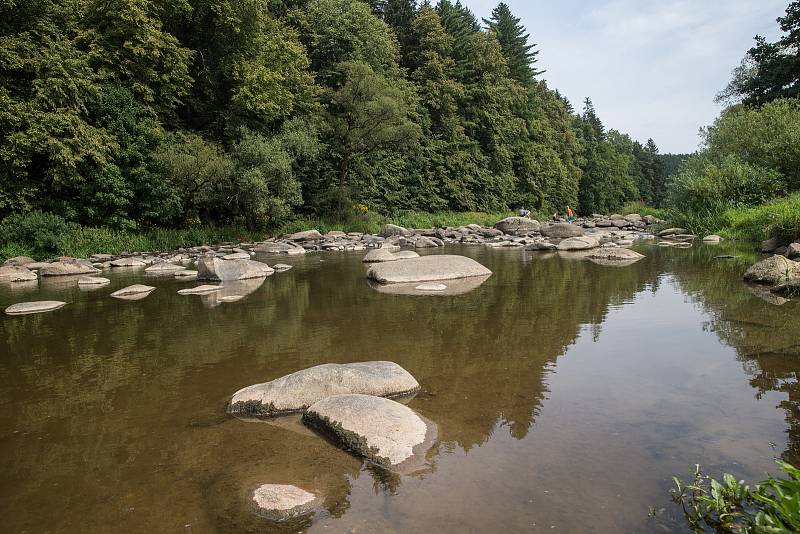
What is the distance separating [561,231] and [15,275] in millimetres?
24995

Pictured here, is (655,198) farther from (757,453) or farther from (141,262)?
(757,453)

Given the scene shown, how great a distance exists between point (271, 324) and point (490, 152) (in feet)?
153

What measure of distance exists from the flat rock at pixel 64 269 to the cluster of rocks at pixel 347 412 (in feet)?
49.4

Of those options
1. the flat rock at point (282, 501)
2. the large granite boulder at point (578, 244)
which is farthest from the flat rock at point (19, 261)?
the large granite boulder at point (578, 244)

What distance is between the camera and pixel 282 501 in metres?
3.12

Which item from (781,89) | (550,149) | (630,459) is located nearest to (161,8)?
(630,459)

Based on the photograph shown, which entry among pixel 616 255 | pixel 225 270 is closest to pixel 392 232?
pixel 616 255

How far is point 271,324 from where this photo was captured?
329 inches

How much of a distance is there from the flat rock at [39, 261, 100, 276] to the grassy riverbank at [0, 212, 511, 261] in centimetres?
373

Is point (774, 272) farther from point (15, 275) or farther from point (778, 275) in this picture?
point (15, 275)

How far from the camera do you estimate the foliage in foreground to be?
7.79ft

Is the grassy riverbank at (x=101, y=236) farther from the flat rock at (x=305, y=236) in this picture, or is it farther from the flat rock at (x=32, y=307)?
the flat rock at (x=32, y=307)

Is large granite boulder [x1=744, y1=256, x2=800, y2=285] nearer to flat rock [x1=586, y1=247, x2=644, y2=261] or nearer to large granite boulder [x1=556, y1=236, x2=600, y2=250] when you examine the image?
flat rock [x1=586, y1=247, x2=644, y2=261]

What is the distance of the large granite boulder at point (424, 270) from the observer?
1243 centimetres
